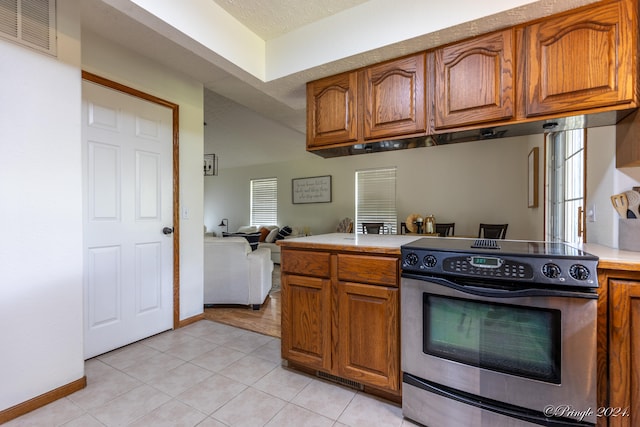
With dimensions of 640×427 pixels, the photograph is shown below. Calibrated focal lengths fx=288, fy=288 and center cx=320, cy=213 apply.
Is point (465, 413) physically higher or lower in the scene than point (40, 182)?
lower

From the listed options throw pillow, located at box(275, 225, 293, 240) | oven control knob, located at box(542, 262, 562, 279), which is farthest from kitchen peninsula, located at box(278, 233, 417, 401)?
throw pillow, located at box(275, 225, 293, 240)

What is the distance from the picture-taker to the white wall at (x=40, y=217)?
159 cm

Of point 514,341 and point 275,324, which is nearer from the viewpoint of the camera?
point 514,341

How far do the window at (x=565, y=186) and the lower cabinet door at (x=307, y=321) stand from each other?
1.85m

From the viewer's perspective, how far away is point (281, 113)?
4020mm

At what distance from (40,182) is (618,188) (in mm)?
3272

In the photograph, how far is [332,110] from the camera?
2.20 m

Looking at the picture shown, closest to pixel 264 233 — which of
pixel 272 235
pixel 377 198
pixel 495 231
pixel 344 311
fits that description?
pixel 272 235

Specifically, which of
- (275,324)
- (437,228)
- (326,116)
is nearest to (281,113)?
(326,116)

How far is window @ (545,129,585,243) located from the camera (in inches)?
89.7

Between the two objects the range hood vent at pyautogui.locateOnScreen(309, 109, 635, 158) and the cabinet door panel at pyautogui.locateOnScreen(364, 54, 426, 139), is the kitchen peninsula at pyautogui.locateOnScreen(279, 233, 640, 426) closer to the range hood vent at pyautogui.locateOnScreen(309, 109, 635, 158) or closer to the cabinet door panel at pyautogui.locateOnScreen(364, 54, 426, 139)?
the range hood vent at pyautogui.locateOnScreen(309, 109, 635, 158)

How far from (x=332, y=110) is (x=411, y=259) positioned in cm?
128

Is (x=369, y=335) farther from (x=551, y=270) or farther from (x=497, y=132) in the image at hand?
(x=497, y=132)

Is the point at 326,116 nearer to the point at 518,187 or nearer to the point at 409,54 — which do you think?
the point at 409,54
